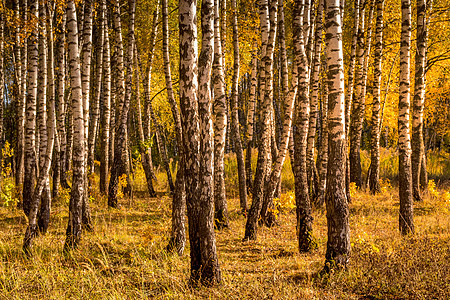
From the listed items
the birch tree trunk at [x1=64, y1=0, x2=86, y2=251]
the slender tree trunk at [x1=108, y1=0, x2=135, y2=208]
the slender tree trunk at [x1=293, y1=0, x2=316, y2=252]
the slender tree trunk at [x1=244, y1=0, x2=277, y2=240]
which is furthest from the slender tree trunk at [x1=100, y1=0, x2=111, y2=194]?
the slender tree trunk at [x1=293, y1=0, x2=316, y2=252]

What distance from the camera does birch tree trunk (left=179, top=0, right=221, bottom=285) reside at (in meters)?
4.11

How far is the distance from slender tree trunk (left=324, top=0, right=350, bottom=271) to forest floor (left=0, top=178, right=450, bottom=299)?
33 centimetres

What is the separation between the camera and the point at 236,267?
5.15 m

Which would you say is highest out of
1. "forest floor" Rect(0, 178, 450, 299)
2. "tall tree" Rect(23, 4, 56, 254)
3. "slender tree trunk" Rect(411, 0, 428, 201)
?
"slender tree trunk" Rect(411, 0, 428, 201)

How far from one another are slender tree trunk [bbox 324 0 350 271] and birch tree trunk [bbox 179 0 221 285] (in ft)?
5.36

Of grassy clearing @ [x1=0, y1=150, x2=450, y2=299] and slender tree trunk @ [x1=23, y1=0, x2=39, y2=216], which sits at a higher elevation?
slender tree trunk @ [x1=23, y1=0, x2=39, y2=216]

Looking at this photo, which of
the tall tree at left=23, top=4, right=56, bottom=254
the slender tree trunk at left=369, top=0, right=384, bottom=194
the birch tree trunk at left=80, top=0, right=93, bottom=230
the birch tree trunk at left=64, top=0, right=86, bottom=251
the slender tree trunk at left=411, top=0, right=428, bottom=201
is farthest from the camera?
the slender tree trunk at left=369, top=0, right=384, bottom=194

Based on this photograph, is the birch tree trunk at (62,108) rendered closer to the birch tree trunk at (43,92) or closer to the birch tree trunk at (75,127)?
the birch tree trunk at (43,92)

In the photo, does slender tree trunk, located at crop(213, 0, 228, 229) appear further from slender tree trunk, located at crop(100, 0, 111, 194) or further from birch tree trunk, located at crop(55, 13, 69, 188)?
birch tree trunk, located at crop(55, 13, 69, 188)

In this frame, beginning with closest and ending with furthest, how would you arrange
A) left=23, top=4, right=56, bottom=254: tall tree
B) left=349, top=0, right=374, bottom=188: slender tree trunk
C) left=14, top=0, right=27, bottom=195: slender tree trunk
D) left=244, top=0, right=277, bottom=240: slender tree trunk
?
left=23, top=4, right=56, bottom=254: tall tree < left=244, top=0, right=277, bottom=240: slender tree trunk < left=14, top=0, right=27, bottom=195: slender tree trunk < left=349, top=0, right=374, bottom=188: slender tree trunk

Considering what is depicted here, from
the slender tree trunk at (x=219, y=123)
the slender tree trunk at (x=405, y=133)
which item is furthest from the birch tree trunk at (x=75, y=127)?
the slender tree trunk at (x=405, y=133)

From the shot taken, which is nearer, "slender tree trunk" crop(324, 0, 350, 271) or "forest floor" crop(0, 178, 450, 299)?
"forest floor" crop(0, 178, 450, 299)

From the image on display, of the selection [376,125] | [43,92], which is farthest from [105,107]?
[376,125]

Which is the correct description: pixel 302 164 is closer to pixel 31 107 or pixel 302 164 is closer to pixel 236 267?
pixel 236 267
